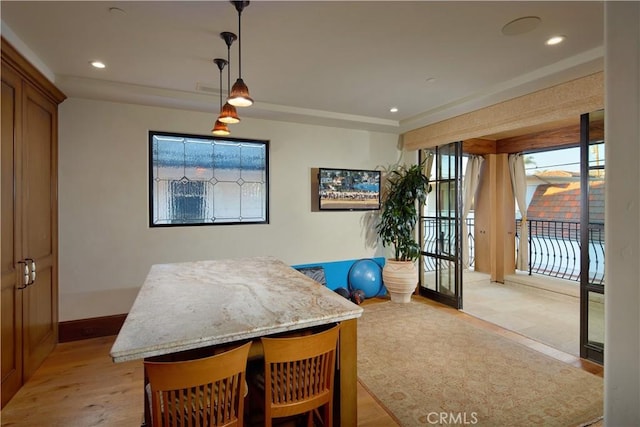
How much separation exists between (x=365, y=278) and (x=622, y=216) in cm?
414

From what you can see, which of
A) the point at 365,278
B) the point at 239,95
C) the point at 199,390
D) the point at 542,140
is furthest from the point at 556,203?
the point at 199,390

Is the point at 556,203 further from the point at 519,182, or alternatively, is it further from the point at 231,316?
the point at 231,316

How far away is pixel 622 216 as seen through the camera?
60cm

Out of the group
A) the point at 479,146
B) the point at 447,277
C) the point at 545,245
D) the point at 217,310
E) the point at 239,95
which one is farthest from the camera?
the point at 545,245

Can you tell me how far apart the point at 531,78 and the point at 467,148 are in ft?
9.30

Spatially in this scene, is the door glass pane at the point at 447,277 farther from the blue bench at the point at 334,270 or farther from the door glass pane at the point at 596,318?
the door glass pane at the point at 596,318

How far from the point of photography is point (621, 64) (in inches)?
23.8

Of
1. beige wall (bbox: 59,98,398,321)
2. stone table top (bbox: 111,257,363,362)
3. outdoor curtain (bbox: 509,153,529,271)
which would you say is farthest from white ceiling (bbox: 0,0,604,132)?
outdoor curtain (bbox: 509,153,529,271)

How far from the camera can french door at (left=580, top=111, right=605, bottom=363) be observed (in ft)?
9.47

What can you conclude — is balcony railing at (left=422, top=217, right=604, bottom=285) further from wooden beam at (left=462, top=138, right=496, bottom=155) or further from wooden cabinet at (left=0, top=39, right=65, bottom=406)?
wooden cabinet at (left=0, top=39, right=65, bottom=406)

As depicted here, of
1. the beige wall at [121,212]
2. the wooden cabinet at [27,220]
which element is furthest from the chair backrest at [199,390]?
the beige wall at [121,212]

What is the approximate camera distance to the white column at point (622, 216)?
22.9 inches

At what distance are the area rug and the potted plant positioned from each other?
2.89 ft

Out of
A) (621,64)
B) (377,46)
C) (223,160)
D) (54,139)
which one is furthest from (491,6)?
(54,139)
